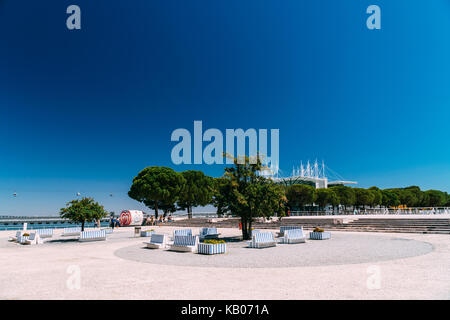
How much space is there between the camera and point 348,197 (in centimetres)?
6341

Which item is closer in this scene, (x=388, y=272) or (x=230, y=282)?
(x=230, y=282)

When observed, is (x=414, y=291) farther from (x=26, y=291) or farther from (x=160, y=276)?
(x=26, y=291)

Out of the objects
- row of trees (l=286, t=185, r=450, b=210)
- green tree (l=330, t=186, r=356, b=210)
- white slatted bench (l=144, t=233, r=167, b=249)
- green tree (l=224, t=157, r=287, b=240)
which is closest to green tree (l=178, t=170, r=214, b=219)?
row of trees (l=286, t=185, r=450, b=210)

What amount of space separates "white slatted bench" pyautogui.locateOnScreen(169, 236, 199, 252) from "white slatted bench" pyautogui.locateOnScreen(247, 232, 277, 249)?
3451mm

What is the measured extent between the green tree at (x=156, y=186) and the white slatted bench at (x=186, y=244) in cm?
3555

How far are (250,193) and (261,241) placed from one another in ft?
12.5

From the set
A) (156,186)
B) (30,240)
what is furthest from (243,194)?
(156,186)

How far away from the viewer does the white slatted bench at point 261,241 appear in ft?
53.0

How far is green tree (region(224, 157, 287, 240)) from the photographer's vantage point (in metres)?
19.2

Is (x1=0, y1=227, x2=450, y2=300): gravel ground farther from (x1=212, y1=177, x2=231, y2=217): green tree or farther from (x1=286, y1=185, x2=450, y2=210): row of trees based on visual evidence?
(x1=286, y1=185, x2=450, y2=210): row of trees

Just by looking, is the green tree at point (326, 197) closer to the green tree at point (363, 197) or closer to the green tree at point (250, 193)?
the green tree at point (363, 197)

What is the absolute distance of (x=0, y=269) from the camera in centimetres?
1046
